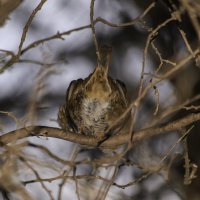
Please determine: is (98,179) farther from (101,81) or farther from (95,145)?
(101,81)

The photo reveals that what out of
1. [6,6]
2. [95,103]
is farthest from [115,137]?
[6,6]

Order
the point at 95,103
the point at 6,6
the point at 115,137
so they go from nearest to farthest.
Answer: the point at 6,6, the point at 115,137, the point at 95,103

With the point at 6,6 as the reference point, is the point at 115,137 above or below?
above

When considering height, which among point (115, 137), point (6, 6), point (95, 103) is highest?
point (95, 103)

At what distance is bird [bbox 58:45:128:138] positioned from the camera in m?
3.51

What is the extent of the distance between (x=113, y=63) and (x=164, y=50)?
98cm

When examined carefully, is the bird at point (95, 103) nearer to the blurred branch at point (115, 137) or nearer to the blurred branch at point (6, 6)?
the blurred branch at point (115, 137)

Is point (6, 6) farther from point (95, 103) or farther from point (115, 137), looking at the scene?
point (95, 103)

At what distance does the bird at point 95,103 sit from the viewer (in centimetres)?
351

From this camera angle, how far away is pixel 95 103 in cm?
369

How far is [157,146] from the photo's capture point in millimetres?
4219

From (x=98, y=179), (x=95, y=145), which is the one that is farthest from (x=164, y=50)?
(x=98, y=179)

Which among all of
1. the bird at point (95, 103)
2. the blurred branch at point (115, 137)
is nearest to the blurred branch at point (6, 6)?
the blurred branch at point (115, 137)

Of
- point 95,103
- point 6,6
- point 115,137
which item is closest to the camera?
point 6,6
